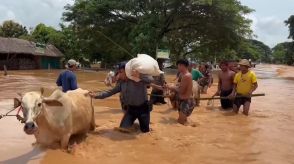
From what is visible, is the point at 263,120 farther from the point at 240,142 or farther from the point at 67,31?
the point at 67,31

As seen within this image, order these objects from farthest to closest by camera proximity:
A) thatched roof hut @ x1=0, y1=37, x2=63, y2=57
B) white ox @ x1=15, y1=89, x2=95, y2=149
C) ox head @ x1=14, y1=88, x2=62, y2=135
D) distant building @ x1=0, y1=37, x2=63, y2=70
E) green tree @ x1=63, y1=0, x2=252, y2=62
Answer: distant building @ x1=0, y1=37, x2=63, y2=70, thatched roof hut @ x1=0, y1=37, x2=63, y2=57, green tree @ x1=63, y1=0, x2=252, y2=62, white ox @ x1=15, y1=89, x2=95, y2=149, ox head @ x1=14, y1=88, x2=62, y2=135

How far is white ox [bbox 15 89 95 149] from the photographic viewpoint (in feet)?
18.6

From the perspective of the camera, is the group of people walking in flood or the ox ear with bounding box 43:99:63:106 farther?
the group of people walking in flood

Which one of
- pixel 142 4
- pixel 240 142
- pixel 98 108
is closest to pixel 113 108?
pixel 98 108

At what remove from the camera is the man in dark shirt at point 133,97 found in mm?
8086

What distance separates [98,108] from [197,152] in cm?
552

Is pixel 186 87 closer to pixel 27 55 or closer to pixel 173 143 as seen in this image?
pixel 173 143

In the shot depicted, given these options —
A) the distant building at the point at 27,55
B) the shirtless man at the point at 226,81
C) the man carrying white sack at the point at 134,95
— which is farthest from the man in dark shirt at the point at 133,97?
the distant building at the point at 27,55

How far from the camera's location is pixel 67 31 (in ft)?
178

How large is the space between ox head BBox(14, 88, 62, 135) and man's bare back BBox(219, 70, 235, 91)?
24.4 feet

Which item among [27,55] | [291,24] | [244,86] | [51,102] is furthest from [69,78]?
[291,24]

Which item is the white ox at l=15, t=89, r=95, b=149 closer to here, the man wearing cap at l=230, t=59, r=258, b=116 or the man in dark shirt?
the man in dark shirt

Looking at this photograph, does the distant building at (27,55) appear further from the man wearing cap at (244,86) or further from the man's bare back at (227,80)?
the man wearing cap at (244,86)

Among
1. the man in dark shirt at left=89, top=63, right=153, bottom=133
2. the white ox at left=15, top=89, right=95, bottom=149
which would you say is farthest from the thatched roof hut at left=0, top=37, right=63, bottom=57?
the white ox at left=15, top=89, right=95, bottom=149
